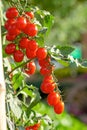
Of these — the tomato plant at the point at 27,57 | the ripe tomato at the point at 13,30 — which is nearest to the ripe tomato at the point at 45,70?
the tomato plant at the point at 27,57

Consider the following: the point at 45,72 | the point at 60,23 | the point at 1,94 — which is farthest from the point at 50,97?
the point at 60,23

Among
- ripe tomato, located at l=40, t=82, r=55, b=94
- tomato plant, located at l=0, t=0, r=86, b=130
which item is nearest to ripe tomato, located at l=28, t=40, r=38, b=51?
A: tomato plant, located at l=0, t=0, r=86, b=130

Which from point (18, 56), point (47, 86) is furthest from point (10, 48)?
point (47, 86)

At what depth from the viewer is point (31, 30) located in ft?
4.18

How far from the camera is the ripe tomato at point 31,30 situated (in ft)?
4.18

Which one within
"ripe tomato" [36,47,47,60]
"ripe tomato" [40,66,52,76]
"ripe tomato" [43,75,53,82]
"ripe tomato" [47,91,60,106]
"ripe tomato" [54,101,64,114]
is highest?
"ripe tomato" [36,47,47,60]

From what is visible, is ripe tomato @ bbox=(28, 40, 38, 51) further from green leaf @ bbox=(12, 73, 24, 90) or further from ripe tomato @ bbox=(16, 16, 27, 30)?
green leaf @ bbox=(12, 73, 24, 90)

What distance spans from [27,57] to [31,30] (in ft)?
0.27

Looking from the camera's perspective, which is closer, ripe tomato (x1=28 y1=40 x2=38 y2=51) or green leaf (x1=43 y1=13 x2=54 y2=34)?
ripe tomato (x1=28 y1=40 x2=38 y2=51)

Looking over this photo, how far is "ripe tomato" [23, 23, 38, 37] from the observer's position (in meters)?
1.27

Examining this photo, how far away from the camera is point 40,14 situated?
1.42m

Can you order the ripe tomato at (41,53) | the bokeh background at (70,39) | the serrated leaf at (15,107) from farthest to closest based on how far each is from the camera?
the bokeh background at (70,39), the serrated leaf at (15,107), the ripe tomato at (41,53)

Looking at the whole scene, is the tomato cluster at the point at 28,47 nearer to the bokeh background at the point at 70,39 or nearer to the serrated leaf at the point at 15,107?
the serrated leaf at the point at 15,107

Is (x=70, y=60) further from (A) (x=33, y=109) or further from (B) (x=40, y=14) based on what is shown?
(A) (x=33, y=109)
